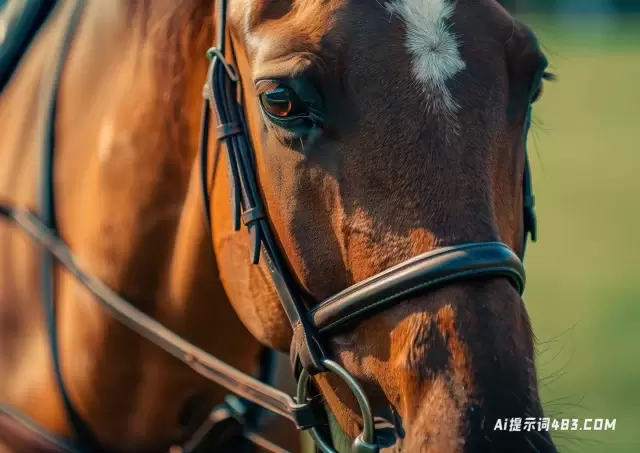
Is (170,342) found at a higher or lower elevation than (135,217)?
lower

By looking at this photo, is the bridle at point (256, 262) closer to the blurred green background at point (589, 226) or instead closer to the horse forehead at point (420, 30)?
the horse forehead at point (420, 30)

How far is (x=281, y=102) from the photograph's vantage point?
5.44ft

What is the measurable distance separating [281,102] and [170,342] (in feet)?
2.55

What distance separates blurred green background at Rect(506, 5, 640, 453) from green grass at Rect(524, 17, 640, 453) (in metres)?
0.01

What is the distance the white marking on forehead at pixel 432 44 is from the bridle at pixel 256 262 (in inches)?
12.1

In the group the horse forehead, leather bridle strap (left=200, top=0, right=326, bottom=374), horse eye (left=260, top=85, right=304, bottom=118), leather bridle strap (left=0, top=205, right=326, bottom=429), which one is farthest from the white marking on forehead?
leather bridle strap (left=0, top=205, right=326, bottom=429)

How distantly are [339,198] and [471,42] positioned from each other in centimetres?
39

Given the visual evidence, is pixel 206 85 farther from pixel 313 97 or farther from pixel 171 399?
pixel 171 399

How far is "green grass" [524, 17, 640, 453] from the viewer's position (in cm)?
576

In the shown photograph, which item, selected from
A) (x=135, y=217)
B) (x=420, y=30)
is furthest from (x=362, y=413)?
(x=135, y=217)

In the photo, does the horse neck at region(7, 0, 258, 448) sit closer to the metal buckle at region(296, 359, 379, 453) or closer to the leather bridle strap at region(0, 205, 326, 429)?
the leather bridle strap at region(0, 205, 326, 429)

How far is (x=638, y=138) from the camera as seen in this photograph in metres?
13.5

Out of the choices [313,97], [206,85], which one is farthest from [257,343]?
[313,97]

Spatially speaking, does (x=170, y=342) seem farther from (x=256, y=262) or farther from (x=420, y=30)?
(x=420, y=30)
